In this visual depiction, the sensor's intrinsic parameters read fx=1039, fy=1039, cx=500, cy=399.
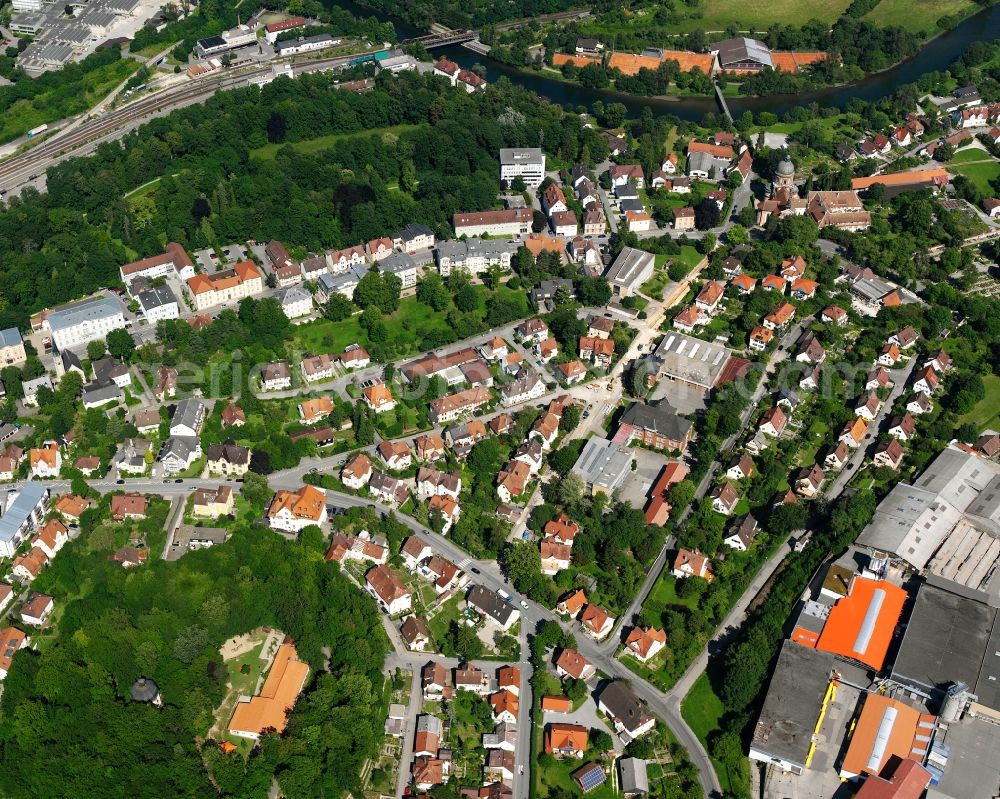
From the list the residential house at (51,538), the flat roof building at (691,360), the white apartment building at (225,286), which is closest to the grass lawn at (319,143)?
the white apartment building at (225,286)

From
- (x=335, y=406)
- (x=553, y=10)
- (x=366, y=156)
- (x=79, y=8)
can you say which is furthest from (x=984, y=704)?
(x=79, y=8)

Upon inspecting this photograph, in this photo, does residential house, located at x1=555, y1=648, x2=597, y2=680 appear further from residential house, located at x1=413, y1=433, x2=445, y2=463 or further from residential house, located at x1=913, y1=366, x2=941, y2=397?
residential house, located at x1=913, y1=366, x2=941, y2=397

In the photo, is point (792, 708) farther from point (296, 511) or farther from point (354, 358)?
point (354, 358)

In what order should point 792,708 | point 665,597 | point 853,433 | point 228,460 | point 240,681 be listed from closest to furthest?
point 792,708
point 240,681
point 665,597
point 228,460
point 853,433

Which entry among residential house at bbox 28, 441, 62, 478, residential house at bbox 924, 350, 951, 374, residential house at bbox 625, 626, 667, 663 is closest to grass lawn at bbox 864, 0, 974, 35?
residential house at bbox 924, 350, 951, 374

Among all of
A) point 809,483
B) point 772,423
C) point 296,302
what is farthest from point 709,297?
point 296,302

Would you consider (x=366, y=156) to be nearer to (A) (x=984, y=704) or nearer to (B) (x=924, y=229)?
(B) (x=924, y=229)

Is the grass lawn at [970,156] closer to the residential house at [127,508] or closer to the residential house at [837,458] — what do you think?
the residential house at [837,458]
